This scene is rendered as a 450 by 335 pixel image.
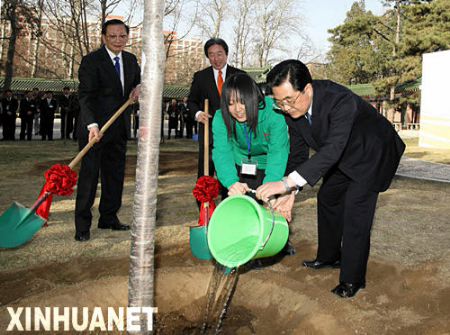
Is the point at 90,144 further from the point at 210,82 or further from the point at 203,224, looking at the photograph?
the point at 210,82

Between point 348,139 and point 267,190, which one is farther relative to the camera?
point 348,139

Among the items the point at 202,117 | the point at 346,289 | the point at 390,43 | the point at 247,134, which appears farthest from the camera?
the point at 390,43

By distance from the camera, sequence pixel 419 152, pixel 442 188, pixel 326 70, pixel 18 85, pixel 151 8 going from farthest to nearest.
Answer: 1. pixel 326 70
2. pixel 18 85
3. pixel 419 152
4. pixel 442 188
5. pixel 151 8

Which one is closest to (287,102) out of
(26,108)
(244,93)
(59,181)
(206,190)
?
(244,93)

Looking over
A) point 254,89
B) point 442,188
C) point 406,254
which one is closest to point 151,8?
point 254,89

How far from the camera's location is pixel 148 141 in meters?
2.53

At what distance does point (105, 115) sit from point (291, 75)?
2497mm

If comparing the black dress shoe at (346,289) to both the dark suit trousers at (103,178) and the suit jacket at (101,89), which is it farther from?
the suit jacket at (101,89)

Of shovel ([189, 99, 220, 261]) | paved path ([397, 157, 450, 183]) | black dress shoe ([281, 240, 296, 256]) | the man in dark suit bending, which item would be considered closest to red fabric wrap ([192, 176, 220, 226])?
shovel ([189, 99, 220, 261])

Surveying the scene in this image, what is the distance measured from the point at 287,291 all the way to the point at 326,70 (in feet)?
158

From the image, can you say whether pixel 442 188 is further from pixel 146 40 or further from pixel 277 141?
pixel 146 40

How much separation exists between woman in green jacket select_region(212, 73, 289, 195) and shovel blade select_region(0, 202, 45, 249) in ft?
4.91

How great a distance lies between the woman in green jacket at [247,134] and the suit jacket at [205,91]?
1.52m

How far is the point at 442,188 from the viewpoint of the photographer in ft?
29.7
